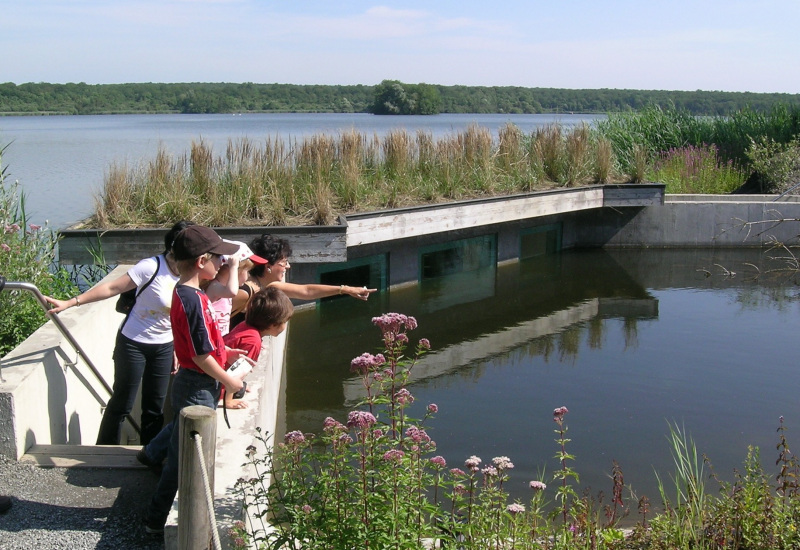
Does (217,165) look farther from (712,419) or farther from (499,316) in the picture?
(712,419)

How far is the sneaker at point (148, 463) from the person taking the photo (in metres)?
3.88

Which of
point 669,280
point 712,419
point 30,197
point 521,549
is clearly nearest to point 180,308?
point 521,549

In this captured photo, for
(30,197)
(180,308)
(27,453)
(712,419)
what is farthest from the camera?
(30,197)

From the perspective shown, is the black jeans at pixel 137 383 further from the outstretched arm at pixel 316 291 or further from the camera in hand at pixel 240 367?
the camera in hand at pixel 240 367

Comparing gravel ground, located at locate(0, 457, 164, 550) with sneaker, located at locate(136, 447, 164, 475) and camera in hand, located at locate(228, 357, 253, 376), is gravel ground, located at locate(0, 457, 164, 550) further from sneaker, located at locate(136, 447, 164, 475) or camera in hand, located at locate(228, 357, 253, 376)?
camera in hand, located at locate(228, 357, 253, 376)

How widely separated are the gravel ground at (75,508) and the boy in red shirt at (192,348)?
148mm

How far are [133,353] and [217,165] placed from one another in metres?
5.81

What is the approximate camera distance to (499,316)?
9.93 m

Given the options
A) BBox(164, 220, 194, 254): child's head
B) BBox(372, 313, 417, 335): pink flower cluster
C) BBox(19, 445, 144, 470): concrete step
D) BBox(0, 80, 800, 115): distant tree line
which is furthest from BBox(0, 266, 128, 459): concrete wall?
BBox(0, 80, 800, 115): distant tree line

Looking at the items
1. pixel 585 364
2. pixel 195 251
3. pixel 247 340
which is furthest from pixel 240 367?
pixel 585 364

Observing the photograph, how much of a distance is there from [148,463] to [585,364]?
196 inches

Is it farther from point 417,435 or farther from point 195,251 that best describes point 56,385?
point 417,435

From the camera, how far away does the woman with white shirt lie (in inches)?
180


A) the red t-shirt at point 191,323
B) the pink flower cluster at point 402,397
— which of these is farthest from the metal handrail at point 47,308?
the pink flower cluster at point 402,397
